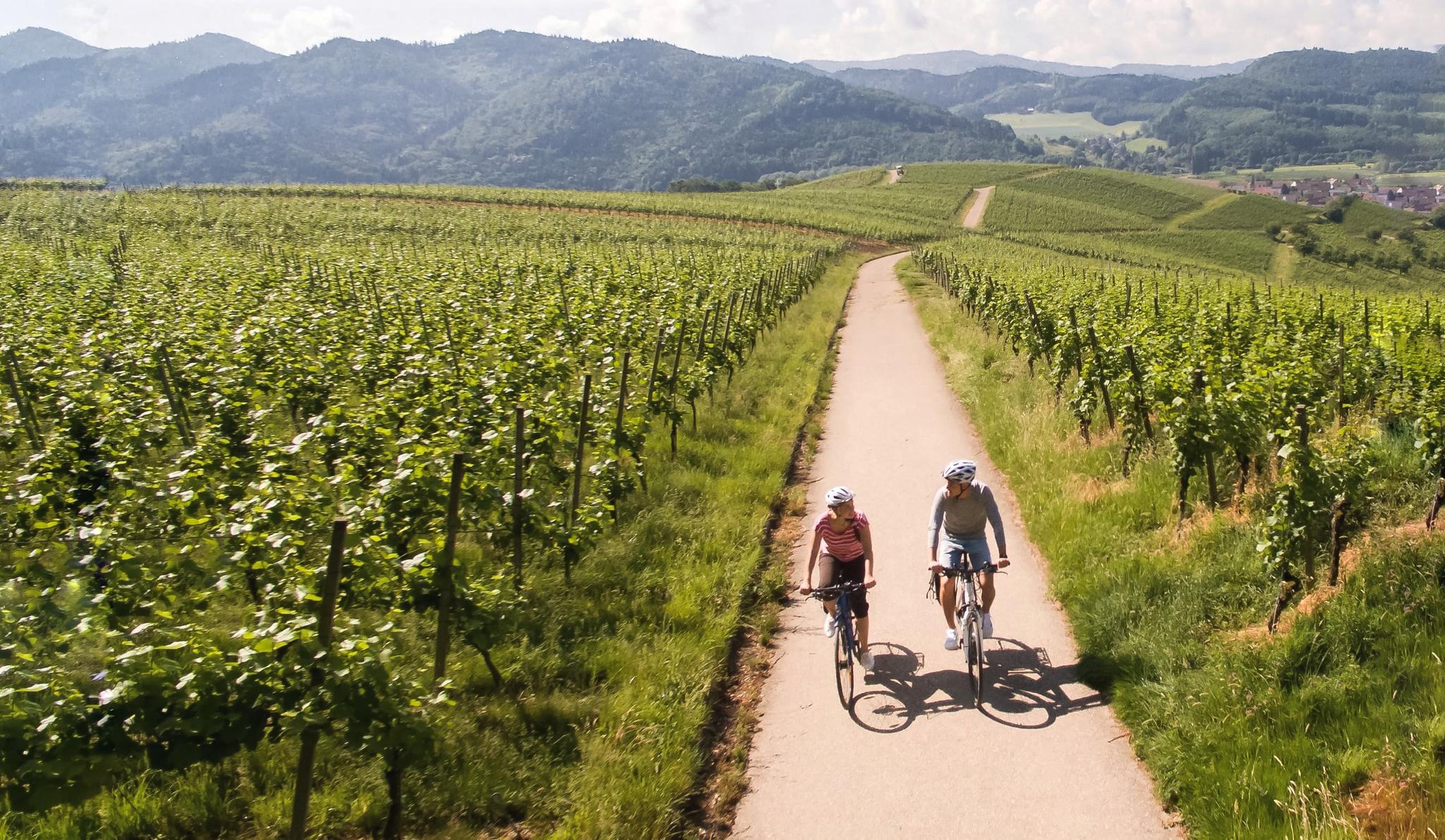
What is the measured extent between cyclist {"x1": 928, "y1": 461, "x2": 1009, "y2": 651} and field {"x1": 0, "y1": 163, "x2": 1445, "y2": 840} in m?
1.21

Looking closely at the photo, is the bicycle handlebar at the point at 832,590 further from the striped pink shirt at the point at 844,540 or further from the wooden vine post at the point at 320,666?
the wooden vine post at the point at 320,666

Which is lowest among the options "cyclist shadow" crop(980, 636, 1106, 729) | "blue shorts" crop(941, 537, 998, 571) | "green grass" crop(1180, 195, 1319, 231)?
"cyclist shadow" crop(980, 636, 1106, 729)

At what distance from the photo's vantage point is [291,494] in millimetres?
6109

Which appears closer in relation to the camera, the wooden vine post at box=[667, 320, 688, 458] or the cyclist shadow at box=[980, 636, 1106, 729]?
the cyclist shadow at box=[980, 636, 1106, 729]

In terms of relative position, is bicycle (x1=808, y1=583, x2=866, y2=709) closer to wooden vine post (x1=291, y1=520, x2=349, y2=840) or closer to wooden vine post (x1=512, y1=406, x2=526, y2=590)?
wooden vine post (x1=512, y1=406, x2=526, y2=590)

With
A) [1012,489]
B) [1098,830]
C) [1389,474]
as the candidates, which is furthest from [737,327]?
[1098,830]

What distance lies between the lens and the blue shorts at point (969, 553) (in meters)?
7.34

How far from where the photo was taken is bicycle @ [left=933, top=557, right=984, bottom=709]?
6.83 metres

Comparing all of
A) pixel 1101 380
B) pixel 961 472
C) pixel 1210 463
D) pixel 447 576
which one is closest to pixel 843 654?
pixel 961 472

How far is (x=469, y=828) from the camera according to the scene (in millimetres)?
5383

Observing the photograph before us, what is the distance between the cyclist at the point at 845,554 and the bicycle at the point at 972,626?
74 cm

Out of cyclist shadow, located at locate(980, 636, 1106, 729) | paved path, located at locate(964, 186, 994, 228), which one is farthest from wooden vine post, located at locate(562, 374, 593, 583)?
paved path, located at locate(964, 186, 994, 228)

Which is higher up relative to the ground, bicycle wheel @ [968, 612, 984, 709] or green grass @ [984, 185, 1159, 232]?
green grass @ [984, 185, 1159, 232]

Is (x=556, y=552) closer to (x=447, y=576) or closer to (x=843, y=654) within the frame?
(x=447, y=576)
